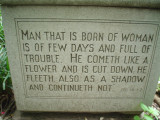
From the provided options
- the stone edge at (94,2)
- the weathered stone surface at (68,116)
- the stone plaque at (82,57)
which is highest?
the stone edge at (94,2)

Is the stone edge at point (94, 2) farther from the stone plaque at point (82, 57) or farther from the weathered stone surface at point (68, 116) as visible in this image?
the weathered stone surface at point (68, 116)

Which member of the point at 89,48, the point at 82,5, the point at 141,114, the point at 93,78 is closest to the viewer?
the point at 82,5

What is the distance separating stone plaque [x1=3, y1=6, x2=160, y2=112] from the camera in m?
1.36

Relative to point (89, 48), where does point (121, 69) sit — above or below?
below

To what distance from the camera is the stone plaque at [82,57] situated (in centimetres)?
136

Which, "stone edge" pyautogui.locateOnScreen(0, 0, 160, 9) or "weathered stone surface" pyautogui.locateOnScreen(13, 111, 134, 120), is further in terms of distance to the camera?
"weathered stone surface" pyautogui.locateOnScreen(13, 111, 134, 120)

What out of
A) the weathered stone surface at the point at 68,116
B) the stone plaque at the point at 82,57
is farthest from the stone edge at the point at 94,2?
the weathered stone surface at the point at 68,116

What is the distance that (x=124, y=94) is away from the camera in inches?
63.4

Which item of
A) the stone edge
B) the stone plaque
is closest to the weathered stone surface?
the stone plaque

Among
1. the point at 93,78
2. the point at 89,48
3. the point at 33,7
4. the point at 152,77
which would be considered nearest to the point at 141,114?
the point at 152,77

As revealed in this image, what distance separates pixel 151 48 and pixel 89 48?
2.71 feet

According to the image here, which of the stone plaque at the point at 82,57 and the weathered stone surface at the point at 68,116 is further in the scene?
the weathered stone surface at the point at 68,116

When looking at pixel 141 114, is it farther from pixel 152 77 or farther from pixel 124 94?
pixel 152 77

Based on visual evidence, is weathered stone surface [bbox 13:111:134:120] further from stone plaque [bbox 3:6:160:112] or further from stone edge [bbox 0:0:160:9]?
stone edge [bbox 0:0:160:9]
